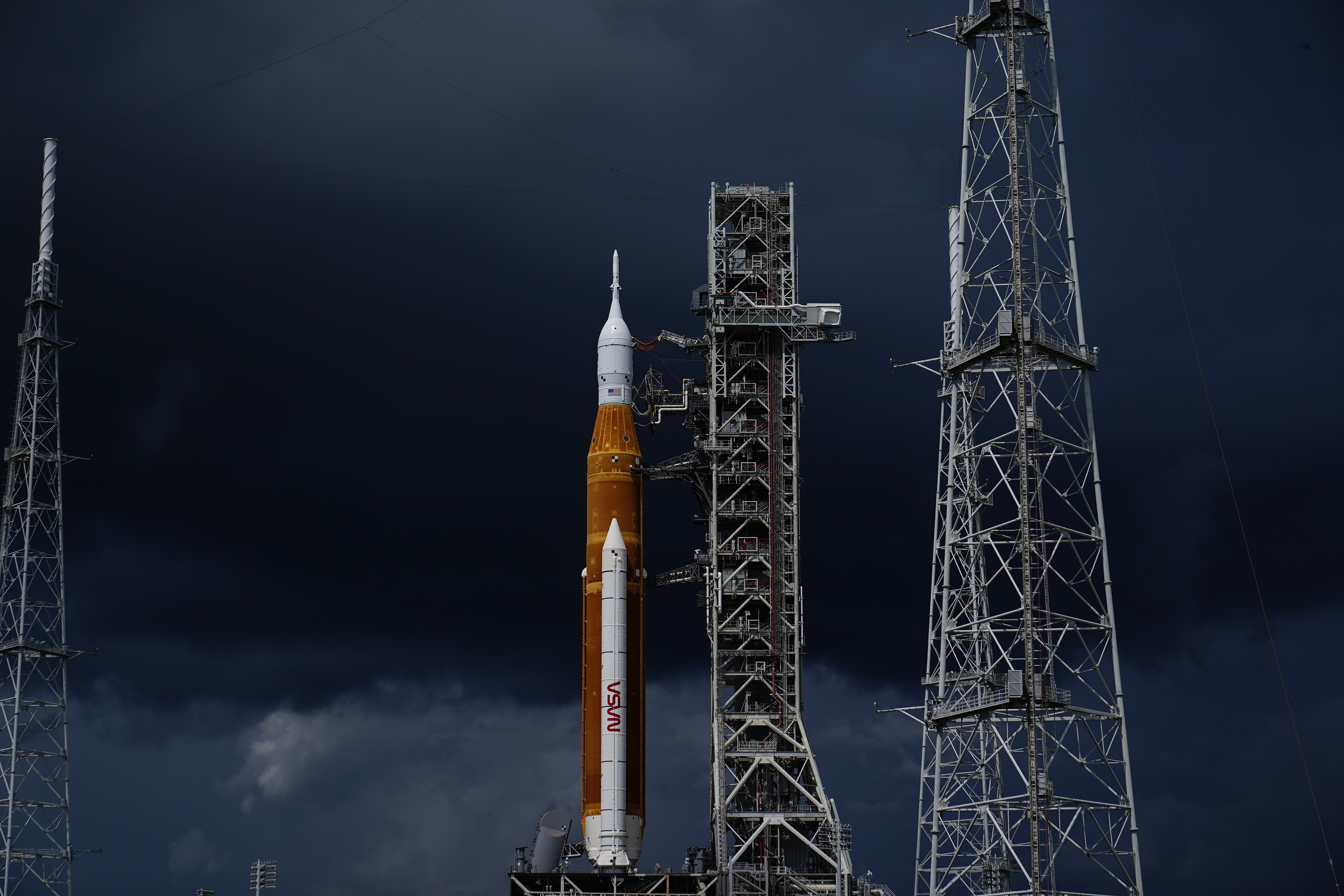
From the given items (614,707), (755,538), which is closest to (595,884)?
(614,707)

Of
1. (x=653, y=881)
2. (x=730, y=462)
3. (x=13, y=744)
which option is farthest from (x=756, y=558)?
(x=13, y=744)

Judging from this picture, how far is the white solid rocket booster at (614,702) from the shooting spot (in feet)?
273

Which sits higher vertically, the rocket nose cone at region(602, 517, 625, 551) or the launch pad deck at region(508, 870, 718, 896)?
the rocket nose cone at region(602, 517, 625, 551)

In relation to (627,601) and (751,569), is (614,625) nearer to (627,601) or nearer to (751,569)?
(627,601)

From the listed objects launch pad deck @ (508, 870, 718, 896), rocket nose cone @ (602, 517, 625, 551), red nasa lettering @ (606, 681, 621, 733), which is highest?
rocket nose cone @ (602, 517, 625, 551)

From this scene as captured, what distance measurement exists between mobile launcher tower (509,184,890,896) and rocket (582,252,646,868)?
5.08ft

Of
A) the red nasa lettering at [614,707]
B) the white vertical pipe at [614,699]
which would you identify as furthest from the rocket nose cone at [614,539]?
the red nasa lettering at [614,707]

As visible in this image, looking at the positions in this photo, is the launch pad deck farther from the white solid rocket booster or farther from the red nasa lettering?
the red nasa lettering

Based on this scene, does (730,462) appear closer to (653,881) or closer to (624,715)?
(624,715)

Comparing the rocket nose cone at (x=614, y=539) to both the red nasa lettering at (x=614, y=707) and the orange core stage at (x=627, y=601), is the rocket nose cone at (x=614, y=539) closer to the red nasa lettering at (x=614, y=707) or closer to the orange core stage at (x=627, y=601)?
the orange core stage at (x=627, y=601)

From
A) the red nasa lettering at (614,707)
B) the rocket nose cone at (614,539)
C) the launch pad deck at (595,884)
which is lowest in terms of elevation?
the launch pad deck at (595,884)

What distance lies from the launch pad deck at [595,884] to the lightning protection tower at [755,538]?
2456 millimetres

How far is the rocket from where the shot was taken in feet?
274

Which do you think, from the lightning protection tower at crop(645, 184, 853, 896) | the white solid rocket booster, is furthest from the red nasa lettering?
the lightning protection tower at crop(645, 184, 853, 896)
